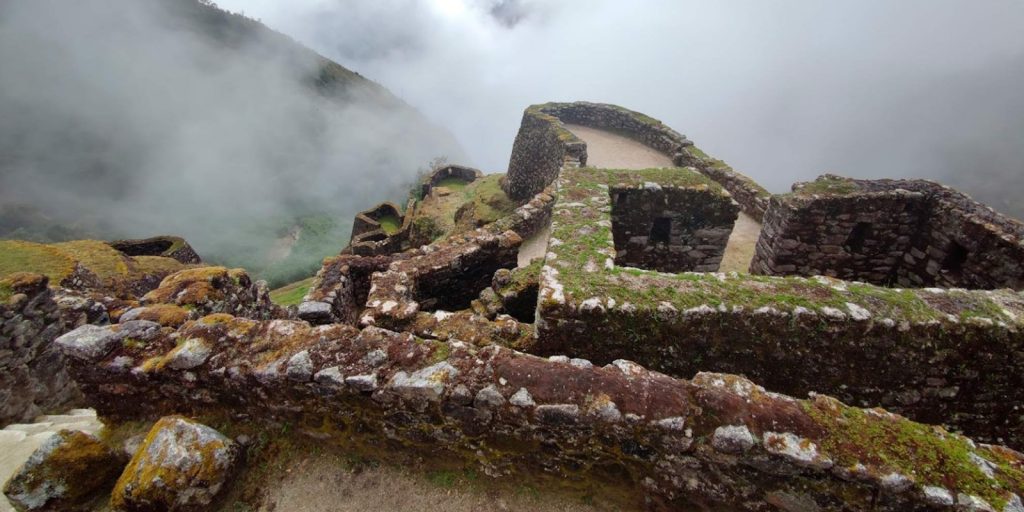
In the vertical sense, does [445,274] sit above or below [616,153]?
below

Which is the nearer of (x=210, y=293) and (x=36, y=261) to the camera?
(x=210, y=293)

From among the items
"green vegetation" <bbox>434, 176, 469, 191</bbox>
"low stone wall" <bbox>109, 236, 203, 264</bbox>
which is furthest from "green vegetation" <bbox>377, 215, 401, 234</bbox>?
"low stone wall" <bbox>109, 236, 203, 264</bbox>

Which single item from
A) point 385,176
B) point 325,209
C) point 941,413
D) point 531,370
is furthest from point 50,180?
point 941,413

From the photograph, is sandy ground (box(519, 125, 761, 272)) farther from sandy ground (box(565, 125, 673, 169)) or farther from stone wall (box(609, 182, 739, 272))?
stone wall (box(609, 182, 739, 272))

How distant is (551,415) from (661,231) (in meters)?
7.71

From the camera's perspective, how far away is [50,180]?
1794 inches

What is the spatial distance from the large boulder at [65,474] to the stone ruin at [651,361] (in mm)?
595

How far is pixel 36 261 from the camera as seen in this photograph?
10.7 m

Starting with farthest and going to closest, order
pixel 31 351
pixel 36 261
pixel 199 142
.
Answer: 1. pixel 199 142
2. pixel 36 261
3. pixel 31 351

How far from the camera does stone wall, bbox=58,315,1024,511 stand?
11.0ft

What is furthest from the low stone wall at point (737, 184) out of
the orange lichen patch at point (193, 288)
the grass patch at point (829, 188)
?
the orange lichen patch at point (193, 288)

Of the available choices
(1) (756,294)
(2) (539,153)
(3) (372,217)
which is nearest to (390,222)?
(3) (372,217)

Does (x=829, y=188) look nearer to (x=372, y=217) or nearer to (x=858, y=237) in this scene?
(x=858, y=237)

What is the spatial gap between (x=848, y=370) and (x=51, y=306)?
11195 millimetres
